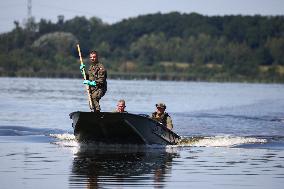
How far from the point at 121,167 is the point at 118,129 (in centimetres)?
478

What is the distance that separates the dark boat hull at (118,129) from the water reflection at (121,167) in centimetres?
30

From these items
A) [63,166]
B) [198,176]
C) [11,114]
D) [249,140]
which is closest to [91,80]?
[63,166]

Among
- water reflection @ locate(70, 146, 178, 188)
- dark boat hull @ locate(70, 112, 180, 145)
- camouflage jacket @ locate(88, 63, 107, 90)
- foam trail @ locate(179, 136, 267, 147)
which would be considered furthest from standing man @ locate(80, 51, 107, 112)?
foam trail @ locate(179, 136, 267, 147)

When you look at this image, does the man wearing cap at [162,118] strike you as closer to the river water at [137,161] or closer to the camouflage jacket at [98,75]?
the river water at [137,161]

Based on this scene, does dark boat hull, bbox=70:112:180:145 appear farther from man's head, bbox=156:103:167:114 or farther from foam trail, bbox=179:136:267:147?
foam trail, bbox=179:136:267:147

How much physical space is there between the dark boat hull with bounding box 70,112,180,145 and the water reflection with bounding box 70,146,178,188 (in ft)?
0.98

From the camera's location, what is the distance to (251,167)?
26.3m

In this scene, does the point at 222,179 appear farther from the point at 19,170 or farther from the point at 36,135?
the point at 36,135

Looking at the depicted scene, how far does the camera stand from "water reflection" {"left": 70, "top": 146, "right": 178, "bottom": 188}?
22531mm

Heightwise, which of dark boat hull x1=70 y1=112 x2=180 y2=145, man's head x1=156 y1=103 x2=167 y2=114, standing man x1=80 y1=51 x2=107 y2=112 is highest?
standing man x1=80 y1=51 x2=107 y2=112

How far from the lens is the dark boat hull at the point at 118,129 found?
29.8 meters

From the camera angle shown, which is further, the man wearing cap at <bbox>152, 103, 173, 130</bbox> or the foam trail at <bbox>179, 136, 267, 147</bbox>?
the foam trail at <bbox>179, 136, 267, 147</bbox>

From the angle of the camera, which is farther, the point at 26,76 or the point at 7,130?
the point at 26,76

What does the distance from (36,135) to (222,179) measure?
47.9 ft
